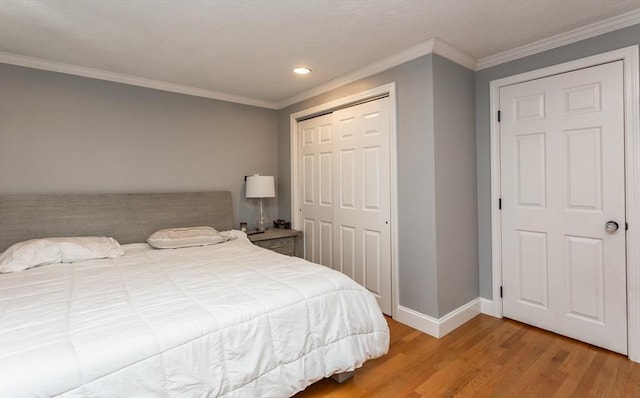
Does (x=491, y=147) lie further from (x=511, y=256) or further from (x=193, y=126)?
(x=193, y=126)

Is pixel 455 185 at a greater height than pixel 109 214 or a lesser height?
greater

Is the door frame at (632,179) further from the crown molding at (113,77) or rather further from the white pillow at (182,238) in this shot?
the crown molding at (113,77)

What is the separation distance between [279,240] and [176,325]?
92.8 inches

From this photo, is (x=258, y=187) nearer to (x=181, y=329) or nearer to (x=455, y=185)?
(x=455, y=185)

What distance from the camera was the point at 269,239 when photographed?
11.8 feet

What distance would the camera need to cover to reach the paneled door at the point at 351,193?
9.77ft

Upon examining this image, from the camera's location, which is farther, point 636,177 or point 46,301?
point 636,177

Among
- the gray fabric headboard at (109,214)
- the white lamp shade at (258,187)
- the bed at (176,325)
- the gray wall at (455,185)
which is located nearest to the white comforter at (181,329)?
the bed at (176,325)

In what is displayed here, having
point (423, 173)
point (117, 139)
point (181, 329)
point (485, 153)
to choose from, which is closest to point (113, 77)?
point (117, 139)

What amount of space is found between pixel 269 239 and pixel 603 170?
2992mm

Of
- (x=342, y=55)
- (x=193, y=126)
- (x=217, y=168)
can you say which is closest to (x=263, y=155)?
(x=217, y=168)

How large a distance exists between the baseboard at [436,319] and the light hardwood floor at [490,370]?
6cm

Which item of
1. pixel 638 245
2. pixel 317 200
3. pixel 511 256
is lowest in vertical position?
pixel 511 256

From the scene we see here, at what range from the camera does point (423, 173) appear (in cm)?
262
